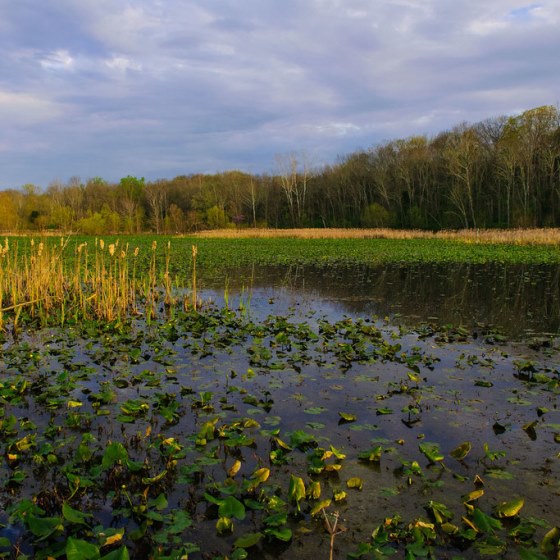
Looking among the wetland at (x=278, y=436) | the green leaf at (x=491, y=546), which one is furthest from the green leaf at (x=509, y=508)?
the green leaf at (x=491, y=546)

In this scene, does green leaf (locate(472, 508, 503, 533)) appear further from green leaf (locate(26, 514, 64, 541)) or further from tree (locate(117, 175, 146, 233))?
tree (locate(117, 175, 146, 233))

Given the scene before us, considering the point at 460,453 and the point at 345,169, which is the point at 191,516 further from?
the point at 345,169

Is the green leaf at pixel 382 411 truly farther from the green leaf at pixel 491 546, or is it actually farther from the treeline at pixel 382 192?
the treeline at pixel 382 192

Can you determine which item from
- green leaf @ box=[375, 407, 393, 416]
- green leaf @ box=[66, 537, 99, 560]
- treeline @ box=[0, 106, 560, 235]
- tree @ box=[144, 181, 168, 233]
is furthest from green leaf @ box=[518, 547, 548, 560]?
tree @ box=[144, 181, 168, 233]

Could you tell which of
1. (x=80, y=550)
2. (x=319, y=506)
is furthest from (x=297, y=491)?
(x=80, y=550)

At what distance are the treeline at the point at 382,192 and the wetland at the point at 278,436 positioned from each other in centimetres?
2732

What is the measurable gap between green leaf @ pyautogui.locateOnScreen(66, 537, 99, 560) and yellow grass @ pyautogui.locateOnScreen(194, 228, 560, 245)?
28471 mm

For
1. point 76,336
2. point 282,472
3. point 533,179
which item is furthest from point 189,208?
point 282,472

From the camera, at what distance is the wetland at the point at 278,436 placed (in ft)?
9.30

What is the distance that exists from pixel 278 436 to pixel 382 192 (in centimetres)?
5232

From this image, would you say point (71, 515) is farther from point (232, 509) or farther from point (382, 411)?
point (382, 411)

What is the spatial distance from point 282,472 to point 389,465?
855 mm

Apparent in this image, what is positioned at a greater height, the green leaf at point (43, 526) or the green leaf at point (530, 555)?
the green leaf at point (43, 526)

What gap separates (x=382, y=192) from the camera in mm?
53781
